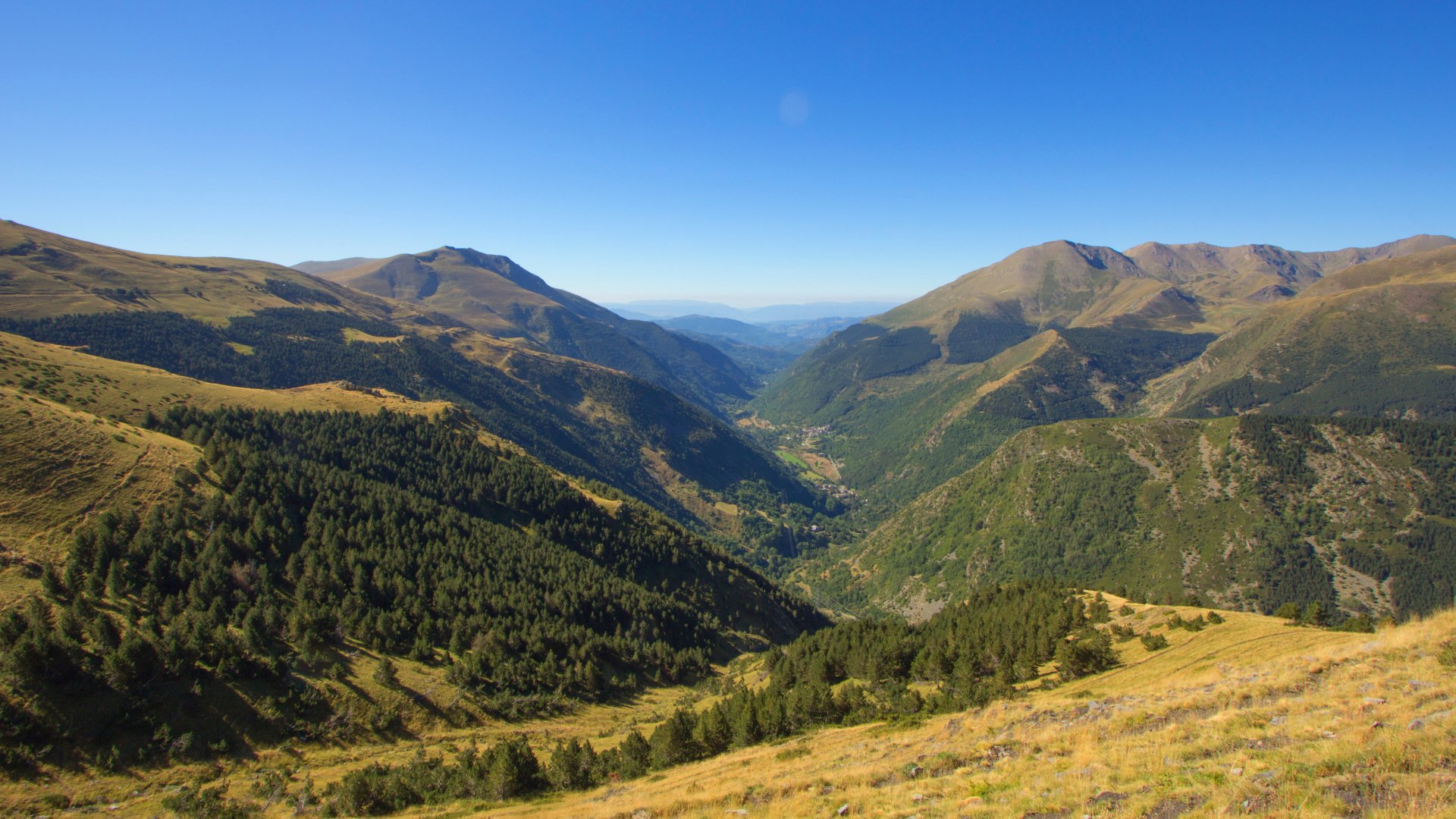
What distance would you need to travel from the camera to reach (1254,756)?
18906 mm

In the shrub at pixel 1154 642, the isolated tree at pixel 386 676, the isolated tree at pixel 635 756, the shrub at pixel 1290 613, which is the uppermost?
the shrub at pixel 1290 613

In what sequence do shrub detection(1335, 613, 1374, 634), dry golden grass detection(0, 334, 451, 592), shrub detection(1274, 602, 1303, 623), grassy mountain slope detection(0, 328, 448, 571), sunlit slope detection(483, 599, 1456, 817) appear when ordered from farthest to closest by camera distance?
grassy mountain slope detection(0, 328, 448, 571)
dry golden grass detection(0, 334, 451, 592)
shrub detection(1274, 602, 1303, 623)
shrub detection(1335, 613, 1374, 634)
sunlit slope detection(483, 599, 1456, 817)

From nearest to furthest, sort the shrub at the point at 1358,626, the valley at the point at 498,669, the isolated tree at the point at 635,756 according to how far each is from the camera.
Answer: the valley at the point at 498,669 < the shrub at the point at 1358,626 < the isolated tree at the point at 635,756

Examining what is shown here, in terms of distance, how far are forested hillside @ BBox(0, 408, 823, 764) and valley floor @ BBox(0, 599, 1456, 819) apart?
289 inches

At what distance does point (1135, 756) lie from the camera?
21609 mm

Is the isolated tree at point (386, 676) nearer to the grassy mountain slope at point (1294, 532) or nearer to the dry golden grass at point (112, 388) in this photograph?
the dry golden grass at point (112, 388)

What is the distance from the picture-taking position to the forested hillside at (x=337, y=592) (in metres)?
47.2

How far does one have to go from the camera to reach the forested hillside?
47.2 meters

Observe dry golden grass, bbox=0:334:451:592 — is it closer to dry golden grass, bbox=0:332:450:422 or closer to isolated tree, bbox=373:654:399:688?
dry golden grass, bbox=0:332:450:422

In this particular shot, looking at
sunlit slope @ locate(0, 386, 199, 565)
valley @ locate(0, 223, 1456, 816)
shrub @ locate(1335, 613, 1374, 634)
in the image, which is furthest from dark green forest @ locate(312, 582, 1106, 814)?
sunlit slope @ locate(0, 386, 199, 565)

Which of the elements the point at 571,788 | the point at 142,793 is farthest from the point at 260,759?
the point at 571,788

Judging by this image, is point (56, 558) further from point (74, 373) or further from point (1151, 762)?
point (1151, 762)

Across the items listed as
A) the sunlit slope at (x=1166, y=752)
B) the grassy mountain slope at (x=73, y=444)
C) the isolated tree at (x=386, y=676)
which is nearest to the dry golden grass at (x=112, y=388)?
the grassy mountain slope at (x=73, y=444)

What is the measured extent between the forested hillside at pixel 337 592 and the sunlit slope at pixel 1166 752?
30091mm
